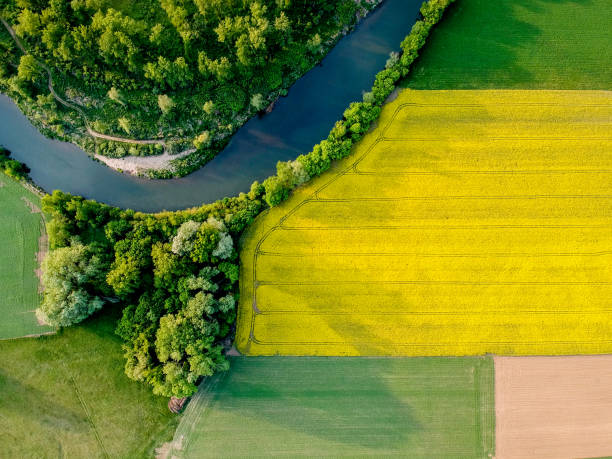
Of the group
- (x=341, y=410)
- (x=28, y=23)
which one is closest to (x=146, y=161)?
(x=28, y=23)

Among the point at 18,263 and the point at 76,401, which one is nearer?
the point at 76,401

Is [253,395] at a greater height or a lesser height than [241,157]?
lesser

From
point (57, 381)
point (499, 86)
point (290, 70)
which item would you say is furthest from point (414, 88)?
point (57, 381)

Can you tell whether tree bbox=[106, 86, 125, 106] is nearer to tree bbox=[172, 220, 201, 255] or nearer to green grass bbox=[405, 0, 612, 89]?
tree bbox=[172, 220, 201, 255]

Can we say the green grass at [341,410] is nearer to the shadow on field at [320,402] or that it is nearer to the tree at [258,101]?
the shadow on field at [320,402]

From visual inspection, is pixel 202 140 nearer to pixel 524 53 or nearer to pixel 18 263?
pixel 18 263

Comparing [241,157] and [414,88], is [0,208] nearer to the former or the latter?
[241,157]

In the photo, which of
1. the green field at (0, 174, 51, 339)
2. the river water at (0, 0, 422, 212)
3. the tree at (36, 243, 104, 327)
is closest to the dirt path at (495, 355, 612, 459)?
the river water at (0, 0, 422, 212)
